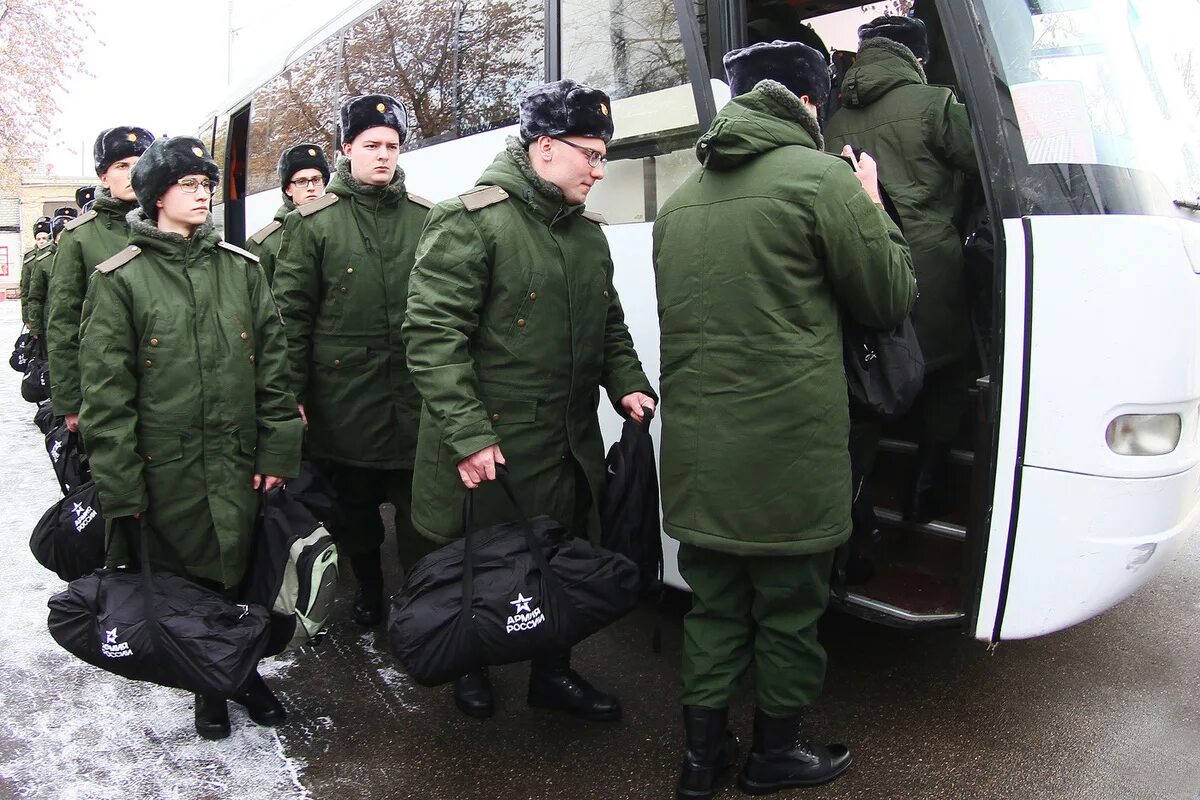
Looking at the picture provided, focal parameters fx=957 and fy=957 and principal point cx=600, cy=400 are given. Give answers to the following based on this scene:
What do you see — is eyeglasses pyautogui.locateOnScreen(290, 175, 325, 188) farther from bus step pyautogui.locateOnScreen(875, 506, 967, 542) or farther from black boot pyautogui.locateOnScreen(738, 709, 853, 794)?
black boot pyautogui.locateOnScreen(738, 709, 853, 794)

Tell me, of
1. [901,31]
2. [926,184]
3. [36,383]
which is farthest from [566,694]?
[36,383]

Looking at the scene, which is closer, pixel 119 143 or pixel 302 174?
pixel 119 143

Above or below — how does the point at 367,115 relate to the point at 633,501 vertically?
above

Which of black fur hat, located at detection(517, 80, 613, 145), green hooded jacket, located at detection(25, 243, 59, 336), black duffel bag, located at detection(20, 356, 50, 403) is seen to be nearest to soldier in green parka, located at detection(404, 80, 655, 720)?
black fur hat, located at detection(517, 80, 613, 145)

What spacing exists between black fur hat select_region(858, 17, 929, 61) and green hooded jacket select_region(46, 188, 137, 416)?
309cm

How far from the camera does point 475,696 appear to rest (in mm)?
3203

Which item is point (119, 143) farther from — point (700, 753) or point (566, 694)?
point (700, 753)

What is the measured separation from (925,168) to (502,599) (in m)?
2.18

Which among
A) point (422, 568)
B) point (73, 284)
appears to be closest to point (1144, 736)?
point (422, 568)

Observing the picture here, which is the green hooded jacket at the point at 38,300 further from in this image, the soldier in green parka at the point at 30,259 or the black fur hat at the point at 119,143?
the black fur hat at the point at 119,143

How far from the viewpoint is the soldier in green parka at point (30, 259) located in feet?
26.2

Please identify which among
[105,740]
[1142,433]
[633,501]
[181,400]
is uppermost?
[1142,433]

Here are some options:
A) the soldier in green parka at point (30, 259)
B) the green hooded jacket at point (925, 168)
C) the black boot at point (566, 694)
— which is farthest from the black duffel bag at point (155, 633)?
the soldier in green parka at point (30, 259)

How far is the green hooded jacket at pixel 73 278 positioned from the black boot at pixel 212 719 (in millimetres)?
1487
